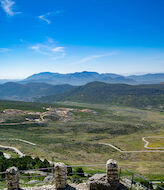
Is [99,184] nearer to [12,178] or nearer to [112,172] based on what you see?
[112,172]

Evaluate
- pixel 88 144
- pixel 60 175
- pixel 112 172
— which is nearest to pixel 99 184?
pixel 112 172

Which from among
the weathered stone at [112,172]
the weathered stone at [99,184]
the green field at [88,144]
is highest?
the weathered stone at [112,172]

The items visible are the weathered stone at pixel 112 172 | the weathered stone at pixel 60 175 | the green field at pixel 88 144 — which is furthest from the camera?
the green field at pixel 88 144

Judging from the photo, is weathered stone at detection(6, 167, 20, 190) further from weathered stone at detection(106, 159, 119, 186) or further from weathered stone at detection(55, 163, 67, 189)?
weathered stone at detection(106, 159, 119, 186)

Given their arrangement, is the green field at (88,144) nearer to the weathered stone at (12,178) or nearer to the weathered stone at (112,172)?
the weathered stone at (112,172)

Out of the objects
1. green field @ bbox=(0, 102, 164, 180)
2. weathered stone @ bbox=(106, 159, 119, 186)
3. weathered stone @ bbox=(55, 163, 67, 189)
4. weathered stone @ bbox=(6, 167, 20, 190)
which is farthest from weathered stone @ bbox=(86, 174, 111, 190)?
green field @ bbox=(0, 102, 164, 180)

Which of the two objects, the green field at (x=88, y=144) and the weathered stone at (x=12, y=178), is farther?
the green field at (x=88, y=144)

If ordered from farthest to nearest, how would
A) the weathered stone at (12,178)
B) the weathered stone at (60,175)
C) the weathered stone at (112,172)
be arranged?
the weathered stone at (60,175)
the weathered stone at (12,178)
the weathered stone at (112,172)

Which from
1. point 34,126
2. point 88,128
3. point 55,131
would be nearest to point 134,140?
point 88,128

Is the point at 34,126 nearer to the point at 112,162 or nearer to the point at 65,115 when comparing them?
the point at 65,115

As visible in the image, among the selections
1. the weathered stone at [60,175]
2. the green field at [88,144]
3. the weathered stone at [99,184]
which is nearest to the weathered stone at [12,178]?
the weathered stone at [60,175]

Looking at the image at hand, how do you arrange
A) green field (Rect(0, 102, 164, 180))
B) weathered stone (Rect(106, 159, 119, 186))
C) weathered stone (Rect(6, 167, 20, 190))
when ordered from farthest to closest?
green field (Rect(0, 102, 164, 180)) → weathered stone (Rect(6, 167, 20, 190)) → weathered stone (Rect(106, 159, 119, 186))
